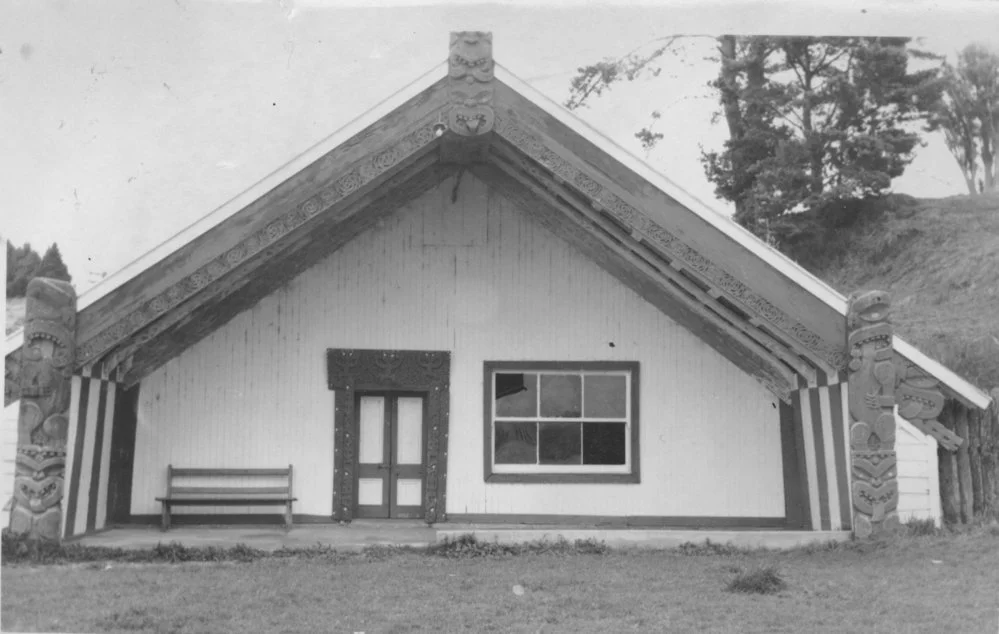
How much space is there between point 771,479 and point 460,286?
455 centimetres

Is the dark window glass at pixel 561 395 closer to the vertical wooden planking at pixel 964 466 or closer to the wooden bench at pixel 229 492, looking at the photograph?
the wooden bench at pixel 229 492

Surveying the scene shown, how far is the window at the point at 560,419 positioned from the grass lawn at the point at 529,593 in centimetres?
272

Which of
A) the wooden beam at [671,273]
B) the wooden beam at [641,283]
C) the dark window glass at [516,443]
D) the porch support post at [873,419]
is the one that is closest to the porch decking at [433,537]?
the porch support post at [873,419]

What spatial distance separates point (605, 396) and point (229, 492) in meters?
4.80

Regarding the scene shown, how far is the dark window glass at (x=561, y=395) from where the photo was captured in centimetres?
1252

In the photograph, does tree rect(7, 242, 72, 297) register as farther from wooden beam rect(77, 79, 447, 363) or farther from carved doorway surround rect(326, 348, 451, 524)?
carved doorway surround rect(326, 348, 451, 524)

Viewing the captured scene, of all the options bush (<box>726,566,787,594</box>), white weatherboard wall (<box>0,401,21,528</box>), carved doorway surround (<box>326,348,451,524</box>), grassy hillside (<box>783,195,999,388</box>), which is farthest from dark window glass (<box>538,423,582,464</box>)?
grassy hillside (<box>783,195,999,388</box>)

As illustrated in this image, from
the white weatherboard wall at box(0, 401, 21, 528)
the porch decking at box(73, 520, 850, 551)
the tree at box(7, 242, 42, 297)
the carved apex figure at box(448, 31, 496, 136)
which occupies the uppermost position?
the carved apex figure at box(448, 31, 496, 136)

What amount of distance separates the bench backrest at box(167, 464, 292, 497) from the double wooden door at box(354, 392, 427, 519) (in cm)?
94

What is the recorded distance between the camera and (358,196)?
1081 centimetres

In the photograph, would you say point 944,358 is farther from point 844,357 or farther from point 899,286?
point 844,357

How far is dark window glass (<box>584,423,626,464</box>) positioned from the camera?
1239 cm

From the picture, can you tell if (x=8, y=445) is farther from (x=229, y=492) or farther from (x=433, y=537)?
(x=433, y=537)

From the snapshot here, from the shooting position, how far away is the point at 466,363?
12.4m
